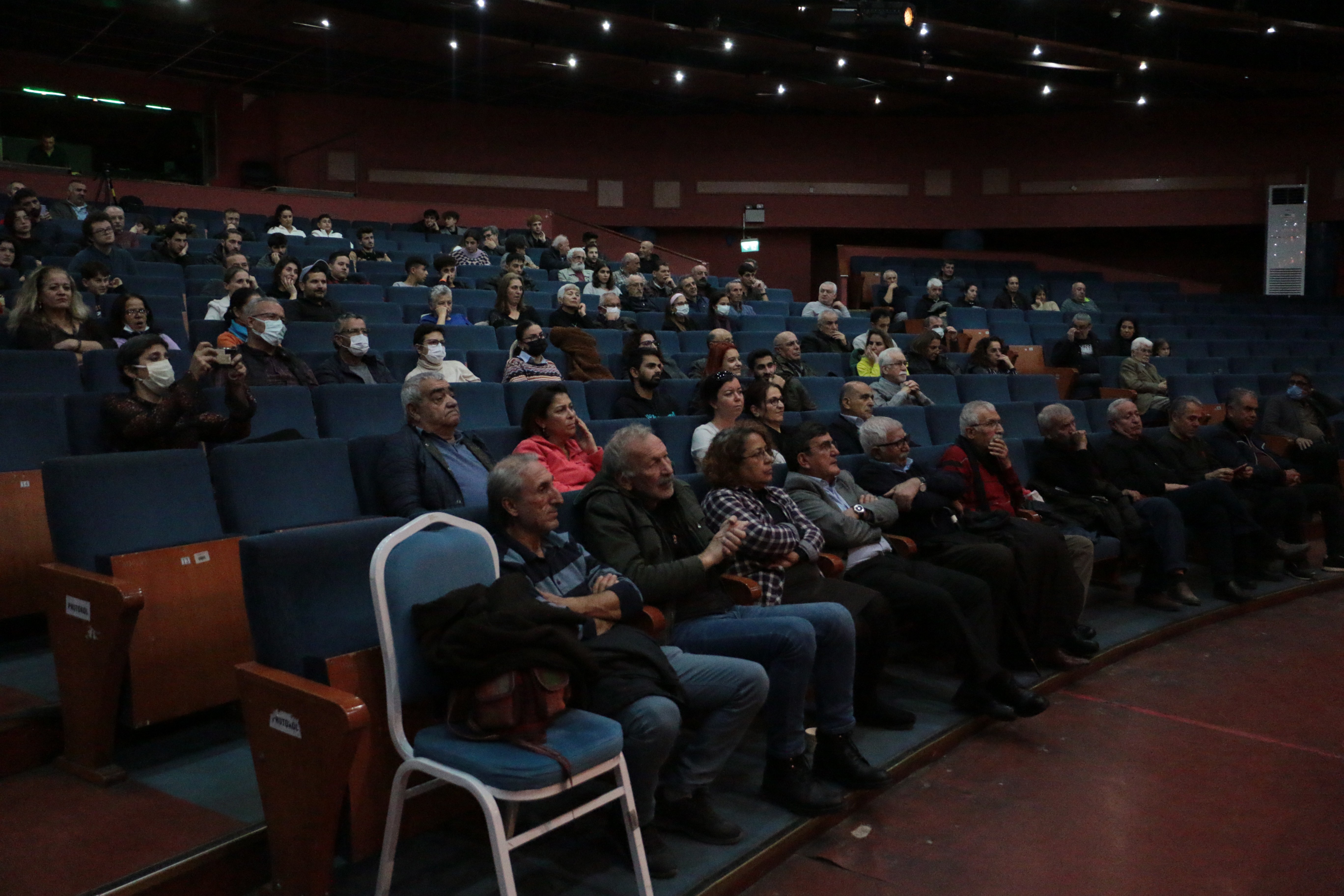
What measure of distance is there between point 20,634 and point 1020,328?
6.35m

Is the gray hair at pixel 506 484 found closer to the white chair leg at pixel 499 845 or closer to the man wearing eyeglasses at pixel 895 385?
the white chair leg at pixel 499 845

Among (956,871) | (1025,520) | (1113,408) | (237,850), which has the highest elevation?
(1113,408)

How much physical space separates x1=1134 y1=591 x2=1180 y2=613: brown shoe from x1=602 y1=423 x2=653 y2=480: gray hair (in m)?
2.10

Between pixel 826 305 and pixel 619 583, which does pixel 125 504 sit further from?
pixel 826 305

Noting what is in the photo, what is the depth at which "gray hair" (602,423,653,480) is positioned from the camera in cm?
184

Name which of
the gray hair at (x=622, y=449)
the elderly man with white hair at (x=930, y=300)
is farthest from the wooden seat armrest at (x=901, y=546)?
the elderly man with white hair at (x=930, y=300)

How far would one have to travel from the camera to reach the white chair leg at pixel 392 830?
1.32 m

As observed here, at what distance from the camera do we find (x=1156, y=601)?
124 inches

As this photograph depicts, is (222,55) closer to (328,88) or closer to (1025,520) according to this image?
(328,88)

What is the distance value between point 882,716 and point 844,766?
0.35 meters

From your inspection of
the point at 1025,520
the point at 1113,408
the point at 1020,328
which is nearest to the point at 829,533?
the point at 1025,520

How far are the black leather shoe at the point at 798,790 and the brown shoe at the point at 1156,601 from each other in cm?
184

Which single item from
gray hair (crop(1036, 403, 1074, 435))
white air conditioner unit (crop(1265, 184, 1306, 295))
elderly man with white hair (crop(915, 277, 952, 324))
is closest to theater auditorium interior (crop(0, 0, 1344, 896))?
gray hair (crop(1036, 403, 1074, 435))

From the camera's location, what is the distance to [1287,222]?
32.3 feet
